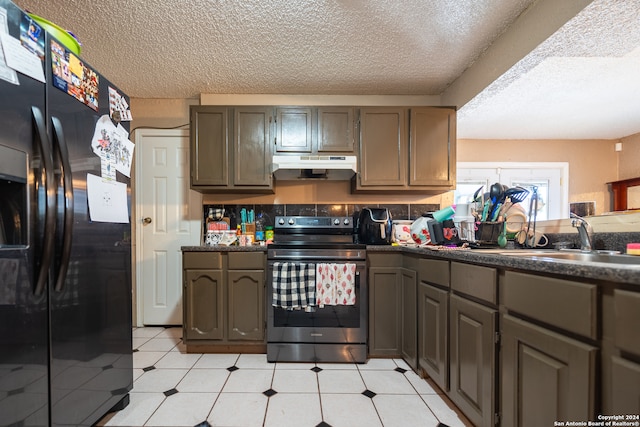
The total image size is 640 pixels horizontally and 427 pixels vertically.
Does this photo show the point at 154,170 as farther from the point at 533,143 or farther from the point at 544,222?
the point at 533,143

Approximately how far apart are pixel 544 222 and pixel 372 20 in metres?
1.74

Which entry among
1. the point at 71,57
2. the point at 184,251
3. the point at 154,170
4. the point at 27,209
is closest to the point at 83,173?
the point at 27,209

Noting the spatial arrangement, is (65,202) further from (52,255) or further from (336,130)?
(336,130)

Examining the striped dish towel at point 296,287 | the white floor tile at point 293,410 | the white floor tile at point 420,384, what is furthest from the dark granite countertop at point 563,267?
the white floor tile at point 293,410

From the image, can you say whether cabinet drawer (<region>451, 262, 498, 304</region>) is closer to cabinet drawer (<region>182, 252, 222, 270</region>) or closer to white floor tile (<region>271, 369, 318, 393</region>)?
white floor tile (<region>271, 369, 318, 393</region>)

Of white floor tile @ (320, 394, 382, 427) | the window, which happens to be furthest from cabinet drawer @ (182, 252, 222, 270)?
the window

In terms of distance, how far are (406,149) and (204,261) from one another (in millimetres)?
2019

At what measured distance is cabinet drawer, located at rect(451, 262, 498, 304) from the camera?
1147 millimetres

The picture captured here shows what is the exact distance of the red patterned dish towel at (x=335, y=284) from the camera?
2.03 meters

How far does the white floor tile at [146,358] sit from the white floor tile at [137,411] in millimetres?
396

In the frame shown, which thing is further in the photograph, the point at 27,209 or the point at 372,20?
the point at 372,20

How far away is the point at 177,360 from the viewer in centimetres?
208

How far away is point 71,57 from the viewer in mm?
1156

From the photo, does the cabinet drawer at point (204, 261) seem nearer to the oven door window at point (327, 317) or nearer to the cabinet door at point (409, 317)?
the oven door window at point (327, 317)
